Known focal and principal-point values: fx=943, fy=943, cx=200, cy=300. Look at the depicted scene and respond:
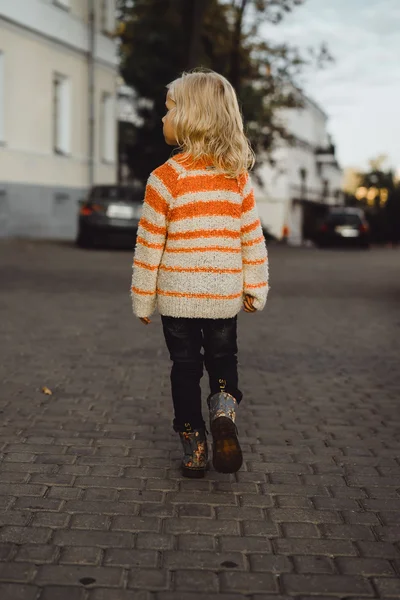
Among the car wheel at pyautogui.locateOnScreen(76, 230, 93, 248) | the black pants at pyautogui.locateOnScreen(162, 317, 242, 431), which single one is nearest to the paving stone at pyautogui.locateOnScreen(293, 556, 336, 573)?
the black pants at pyautogui.locateOnScreen(162, 317, 242, 431)

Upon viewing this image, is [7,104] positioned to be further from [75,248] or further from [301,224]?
[301,224]

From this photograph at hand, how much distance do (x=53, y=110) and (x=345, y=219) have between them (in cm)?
1143

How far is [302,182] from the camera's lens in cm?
6638

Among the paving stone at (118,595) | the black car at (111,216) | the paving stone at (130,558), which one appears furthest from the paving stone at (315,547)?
the black car at (111,216)

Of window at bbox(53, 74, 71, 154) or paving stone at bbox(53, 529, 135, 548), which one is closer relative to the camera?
paving stone at bbox(53, 529, 135, 548)

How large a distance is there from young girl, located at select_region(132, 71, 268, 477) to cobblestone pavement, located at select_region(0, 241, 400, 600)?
0.42 metres

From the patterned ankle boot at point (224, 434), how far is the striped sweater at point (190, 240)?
0.39m

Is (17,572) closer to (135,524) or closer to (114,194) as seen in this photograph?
(135,524)

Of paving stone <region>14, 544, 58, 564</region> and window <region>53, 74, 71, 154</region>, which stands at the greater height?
window <region>53, 74, 71, 154</region>

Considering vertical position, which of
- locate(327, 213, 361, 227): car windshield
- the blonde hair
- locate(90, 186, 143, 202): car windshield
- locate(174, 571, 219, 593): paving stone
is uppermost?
the blonde hair

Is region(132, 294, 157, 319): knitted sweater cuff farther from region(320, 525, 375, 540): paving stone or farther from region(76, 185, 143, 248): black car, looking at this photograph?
region(76, 185, 143, 248): black car

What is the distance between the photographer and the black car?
66.3 feet

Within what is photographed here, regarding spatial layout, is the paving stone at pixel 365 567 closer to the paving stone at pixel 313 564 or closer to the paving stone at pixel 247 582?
the paving stone at pixel 313 564

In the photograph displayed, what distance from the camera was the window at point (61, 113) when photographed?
26.8m
